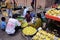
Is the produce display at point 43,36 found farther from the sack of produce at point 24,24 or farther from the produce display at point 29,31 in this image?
the sack of produce at point 24,24

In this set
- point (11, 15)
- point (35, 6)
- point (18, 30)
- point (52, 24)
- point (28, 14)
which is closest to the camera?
point (52, 24)

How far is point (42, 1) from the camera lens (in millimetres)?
11477

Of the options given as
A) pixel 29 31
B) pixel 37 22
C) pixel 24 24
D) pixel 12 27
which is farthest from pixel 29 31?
pixel 24 24

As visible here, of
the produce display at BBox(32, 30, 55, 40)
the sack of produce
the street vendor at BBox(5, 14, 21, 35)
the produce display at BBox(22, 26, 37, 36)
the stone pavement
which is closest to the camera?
the produce display at BBox(32, 30, 55, 40)

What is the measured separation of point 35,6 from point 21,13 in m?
1.17

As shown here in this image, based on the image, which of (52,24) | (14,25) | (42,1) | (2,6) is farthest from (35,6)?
(52,24)

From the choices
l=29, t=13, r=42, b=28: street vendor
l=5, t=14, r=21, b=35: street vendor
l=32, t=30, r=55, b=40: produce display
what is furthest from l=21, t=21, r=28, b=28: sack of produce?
l=32, t=30, r=55, b=40: produce display

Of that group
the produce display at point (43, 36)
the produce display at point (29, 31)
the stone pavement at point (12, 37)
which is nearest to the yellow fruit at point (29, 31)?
the produce display at point (29, 31)

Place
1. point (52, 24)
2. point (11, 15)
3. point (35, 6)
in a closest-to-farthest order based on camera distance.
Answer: point (52, 24), point (11, 15), point (35, 6)

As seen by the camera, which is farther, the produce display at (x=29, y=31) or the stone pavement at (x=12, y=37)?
the stone pavement at (x=12, y=37)

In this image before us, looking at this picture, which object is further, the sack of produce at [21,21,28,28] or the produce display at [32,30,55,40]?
the sack of produce at [21,21,28,28]

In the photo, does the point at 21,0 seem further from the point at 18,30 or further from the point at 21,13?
the point at 18,30

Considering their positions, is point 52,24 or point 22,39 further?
point 22,39

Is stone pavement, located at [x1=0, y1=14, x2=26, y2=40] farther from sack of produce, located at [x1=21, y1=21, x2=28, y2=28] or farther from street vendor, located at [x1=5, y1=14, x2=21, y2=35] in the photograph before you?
sack of produce, located at [x1=21, y1=21, x2=28, y2=28]
